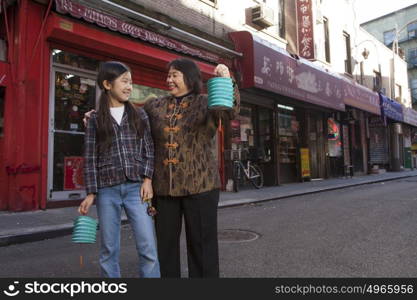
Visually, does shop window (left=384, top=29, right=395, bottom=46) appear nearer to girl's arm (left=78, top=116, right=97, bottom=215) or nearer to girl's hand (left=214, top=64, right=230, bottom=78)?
girl's hand (left=214, top=64, right=230, bottom=78)

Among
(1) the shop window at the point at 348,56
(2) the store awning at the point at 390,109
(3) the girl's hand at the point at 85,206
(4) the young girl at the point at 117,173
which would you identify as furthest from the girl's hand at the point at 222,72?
(2) the store awning at the point at 390,109

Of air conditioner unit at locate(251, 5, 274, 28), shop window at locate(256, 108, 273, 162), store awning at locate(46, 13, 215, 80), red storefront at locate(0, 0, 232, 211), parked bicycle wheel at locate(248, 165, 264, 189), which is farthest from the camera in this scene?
shop window at locate(256, 108, 273, 162)

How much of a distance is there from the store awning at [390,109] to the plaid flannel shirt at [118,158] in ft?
67.1

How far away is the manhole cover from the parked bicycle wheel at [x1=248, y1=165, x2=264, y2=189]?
6.49 metres

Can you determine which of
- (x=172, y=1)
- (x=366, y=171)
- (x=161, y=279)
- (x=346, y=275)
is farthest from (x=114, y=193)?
(x=366, y=171)

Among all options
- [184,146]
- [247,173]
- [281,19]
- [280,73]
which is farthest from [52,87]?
[281,19]

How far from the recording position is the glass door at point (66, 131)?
7.30 m

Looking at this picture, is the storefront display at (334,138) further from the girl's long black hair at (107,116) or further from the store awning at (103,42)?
the girl's long black hair at (107,116)

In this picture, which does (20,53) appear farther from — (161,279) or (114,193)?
(161,279)

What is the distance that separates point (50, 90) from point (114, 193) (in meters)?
5.79

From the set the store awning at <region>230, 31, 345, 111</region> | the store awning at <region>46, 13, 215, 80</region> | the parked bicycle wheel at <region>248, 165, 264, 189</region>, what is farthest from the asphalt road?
the store awning at <region>230, 31, 345, 111</region>

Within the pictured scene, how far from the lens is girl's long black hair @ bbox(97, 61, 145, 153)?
2.32 metres

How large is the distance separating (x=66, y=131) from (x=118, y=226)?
5.84 m

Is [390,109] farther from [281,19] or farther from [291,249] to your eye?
[291,249]
